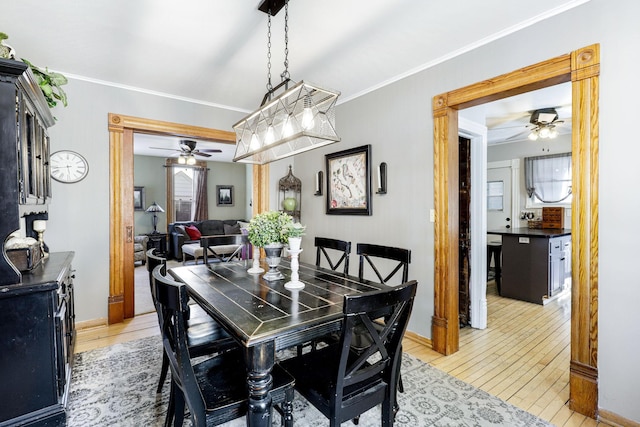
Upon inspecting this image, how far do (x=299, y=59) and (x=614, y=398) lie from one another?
328cm

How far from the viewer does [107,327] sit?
3328 mm

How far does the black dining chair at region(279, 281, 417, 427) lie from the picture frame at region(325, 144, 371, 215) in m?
2.08

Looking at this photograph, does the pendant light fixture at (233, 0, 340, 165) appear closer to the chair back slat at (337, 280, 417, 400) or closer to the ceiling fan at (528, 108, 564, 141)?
the chair back slat at (337, 280, 417, 400)

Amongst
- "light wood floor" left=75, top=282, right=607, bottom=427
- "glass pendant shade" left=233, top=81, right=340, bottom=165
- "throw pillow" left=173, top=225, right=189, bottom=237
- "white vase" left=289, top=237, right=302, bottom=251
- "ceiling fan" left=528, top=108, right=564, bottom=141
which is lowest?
"light wood floor" left=75, top=282, right=607, bottom=427

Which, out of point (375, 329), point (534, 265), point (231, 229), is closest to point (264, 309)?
point (375, 329)

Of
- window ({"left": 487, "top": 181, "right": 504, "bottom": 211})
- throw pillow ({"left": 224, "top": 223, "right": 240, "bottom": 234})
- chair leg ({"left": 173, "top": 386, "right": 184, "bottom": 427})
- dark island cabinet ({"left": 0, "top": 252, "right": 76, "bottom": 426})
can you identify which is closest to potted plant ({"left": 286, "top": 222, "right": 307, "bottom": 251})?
chair leg ({"left": 173, "top": 386, "right": 184, "bottom": 427})

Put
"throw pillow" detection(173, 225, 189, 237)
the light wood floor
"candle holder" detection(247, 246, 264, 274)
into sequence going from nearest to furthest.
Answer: the light wood floor
"candle holder" detection(247, 246, 264, 274)
"throw pillow" detection(173, 225, 189, 237)

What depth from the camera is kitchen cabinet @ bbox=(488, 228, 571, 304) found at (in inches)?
169

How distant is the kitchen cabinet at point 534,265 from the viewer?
430 cm

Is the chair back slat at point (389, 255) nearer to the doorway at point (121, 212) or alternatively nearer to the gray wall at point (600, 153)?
the gray wall at point (600, 153)

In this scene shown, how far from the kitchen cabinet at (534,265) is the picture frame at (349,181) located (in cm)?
252

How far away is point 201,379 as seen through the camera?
60.0 inches

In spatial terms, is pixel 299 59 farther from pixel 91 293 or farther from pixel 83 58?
pixel 91 293

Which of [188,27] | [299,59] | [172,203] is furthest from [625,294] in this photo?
[172,203]
